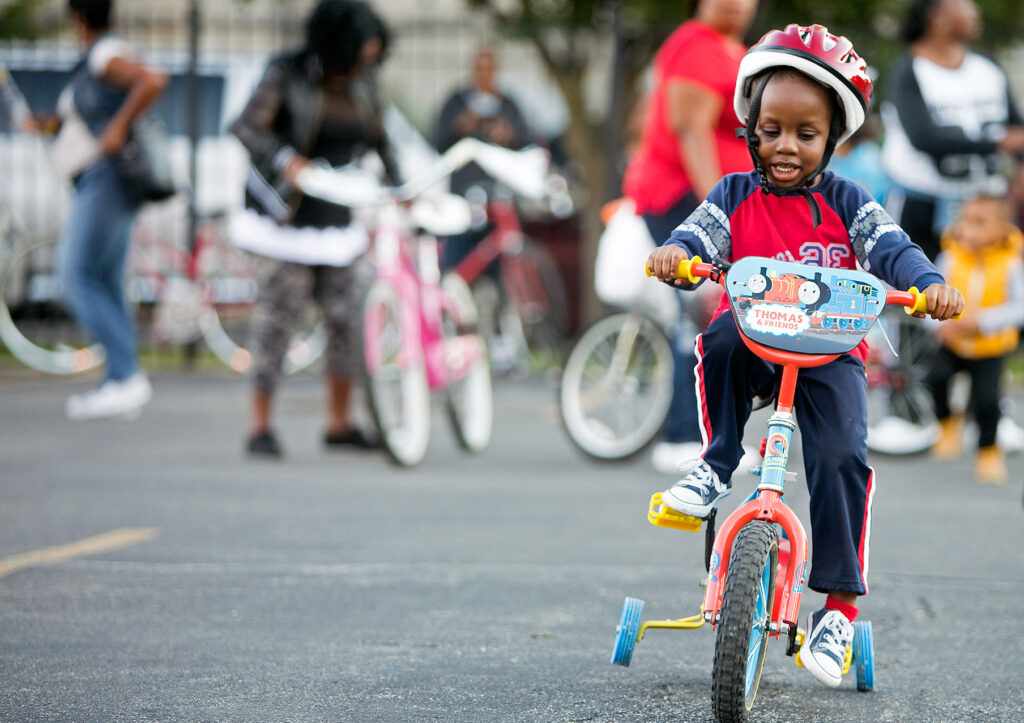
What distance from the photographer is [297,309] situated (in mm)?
7727

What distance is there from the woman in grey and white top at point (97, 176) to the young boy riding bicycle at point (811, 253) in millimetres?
5573

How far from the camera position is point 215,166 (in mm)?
13484

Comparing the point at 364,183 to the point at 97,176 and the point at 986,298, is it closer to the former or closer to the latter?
the point at 97,176

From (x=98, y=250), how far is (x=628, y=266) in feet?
10.4

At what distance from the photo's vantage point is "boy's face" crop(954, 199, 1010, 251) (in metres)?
7.43

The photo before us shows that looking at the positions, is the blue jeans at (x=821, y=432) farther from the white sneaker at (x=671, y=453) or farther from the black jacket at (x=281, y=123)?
the black jacket at (x=281, y=123)

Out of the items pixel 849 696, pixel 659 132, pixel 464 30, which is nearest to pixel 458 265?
pixel 464 30

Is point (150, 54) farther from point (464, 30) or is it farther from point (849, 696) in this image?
point (849, 696)

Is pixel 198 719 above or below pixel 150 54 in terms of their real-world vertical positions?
below

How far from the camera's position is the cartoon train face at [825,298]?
329cm

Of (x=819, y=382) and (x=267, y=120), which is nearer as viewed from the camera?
(x=819, y=382)

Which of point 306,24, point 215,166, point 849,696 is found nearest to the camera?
point 849,696

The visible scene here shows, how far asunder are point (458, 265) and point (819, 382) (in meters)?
8.56

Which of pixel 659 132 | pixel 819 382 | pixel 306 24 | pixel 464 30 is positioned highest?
pixel 464 30
